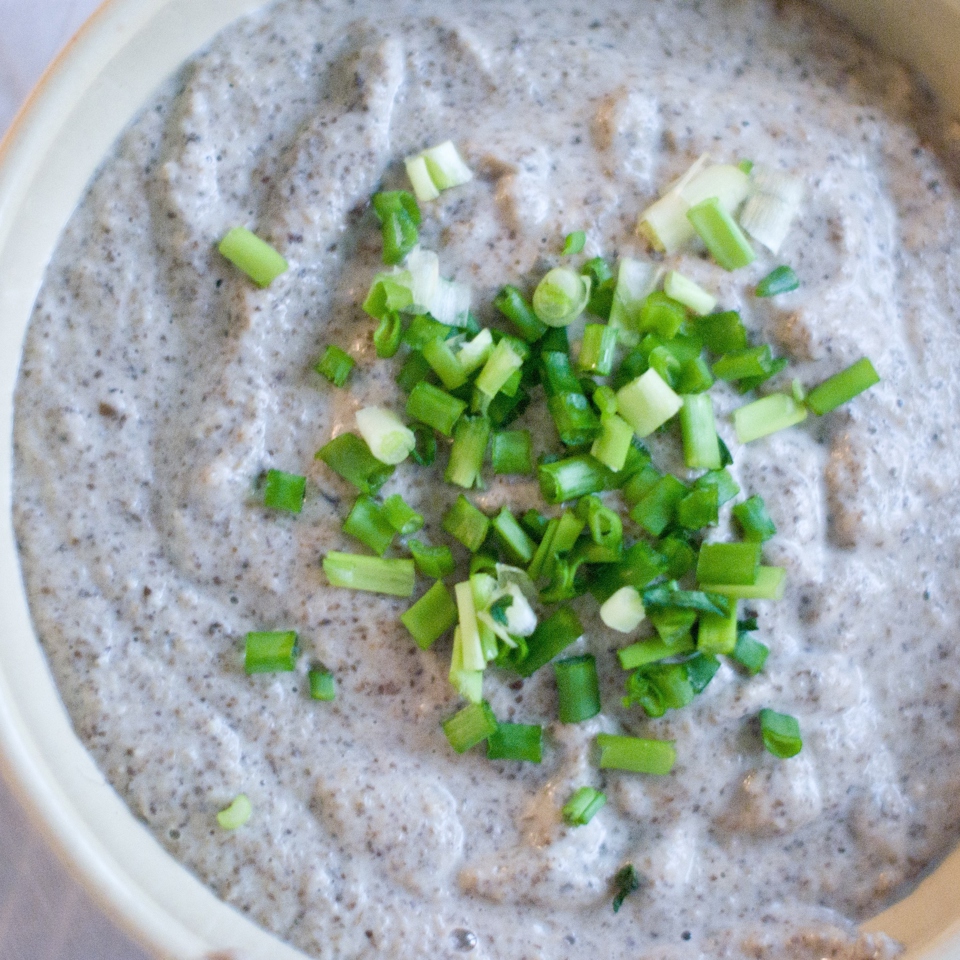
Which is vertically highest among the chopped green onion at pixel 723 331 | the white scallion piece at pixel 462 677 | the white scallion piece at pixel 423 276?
the chopped green onion at pixel 723 331

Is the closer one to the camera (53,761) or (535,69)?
(53,761)

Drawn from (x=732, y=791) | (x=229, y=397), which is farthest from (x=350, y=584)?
(x=732, y=791)

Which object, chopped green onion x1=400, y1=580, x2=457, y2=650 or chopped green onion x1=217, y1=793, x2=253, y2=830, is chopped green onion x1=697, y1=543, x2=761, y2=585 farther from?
chopped green onion x1=217, y1=793, x2=253, y2=830

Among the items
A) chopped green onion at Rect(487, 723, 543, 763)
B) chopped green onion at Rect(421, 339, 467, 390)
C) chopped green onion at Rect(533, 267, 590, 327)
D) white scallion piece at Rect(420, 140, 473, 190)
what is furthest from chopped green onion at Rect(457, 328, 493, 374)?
chopped green onion at Rect(487, 723, 543, 763)

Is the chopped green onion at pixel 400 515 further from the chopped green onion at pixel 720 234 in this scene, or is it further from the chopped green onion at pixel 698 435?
the chopped green onion at pixel 720 234

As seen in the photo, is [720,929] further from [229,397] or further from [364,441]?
[229,397]

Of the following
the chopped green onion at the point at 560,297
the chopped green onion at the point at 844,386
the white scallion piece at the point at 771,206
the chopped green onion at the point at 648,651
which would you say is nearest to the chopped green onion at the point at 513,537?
the chopped green onion at the point at 648,651

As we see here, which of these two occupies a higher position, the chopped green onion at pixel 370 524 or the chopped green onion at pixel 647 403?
the chopped green onion at pixel 647 403
